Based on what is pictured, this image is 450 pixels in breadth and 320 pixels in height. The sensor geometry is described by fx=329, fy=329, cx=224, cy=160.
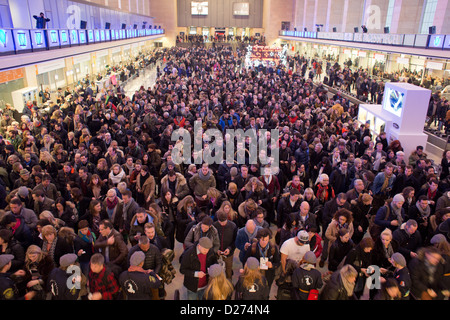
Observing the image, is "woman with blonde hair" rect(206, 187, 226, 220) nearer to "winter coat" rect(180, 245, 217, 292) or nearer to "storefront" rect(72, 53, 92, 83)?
"winter coat" rect(180, 245, 217, 292)

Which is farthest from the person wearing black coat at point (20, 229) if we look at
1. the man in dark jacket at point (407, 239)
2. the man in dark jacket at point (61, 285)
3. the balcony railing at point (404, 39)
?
the balcony railing at point (404, 39)

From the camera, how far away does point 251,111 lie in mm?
12492

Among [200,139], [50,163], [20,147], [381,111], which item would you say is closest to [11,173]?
[50,163]

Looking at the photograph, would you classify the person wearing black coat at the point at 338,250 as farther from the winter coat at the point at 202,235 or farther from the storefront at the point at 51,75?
the storefront at the point at 51,75

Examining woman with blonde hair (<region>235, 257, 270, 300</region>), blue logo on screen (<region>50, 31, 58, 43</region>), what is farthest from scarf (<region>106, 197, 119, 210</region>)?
blue logo on screen (<region>50, 31, 58, 43</region>)

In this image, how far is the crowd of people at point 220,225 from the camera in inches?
150

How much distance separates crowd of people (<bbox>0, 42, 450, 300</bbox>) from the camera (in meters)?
3.81

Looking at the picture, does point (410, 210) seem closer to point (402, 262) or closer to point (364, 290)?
point (364, 290)

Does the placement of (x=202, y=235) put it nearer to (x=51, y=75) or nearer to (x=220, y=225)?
(x=220, y=225)

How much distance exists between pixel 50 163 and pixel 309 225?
5624 mm

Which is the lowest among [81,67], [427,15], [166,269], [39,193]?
[166,269]

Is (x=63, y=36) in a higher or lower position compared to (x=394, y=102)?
higher

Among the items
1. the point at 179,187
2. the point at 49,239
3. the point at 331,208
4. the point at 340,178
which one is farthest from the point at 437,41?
the point at 49,239

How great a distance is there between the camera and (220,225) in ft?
15.8
